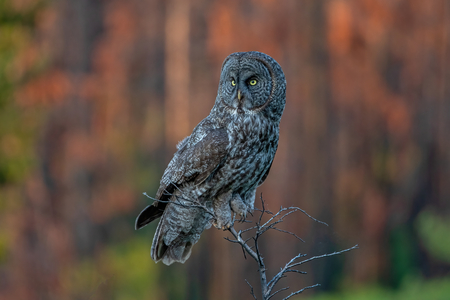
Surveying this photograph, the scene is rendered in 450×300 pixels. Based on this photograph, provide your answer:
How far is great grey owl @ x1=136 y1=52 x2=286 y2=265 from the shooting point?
1684 mm

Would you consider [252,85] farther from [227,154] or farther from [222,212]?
[222,212]

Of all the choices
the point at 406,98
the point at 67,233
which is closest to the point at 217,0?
the point at 406,98

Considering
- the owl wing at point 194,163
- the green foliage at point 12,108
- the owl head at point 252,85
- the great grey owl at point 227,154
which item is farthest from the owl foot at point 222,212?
the green foliage at point 12,108

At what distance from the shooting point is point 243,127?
1.74m

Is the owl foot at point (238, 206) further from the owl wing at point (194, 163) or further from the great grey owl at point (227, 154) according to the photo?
the owl wing at point (194, 163)

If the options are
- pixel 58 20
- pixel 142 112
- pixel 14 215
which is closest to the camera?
pixel 14 215

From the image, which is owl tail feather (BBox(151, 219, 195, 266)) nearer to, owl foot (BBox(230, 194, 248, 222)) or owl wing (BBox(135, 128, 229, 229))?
owl wing (BBox(135, 128, 229, 229))

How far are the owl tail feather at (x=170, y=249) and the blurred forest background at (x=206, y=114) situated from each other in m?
3.83

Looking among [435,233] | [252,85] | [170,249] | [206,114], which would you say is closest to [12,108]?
[206,114]

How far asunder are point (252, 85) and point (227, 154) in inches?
10.9

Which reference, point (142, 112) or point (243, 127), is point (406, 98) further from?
point (243, 127)

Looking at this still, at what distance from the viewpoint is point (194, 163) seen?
1.79 metres

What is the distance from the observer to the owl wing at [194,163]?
175cm

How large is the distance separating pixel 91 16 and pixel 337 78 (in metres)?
3.52
